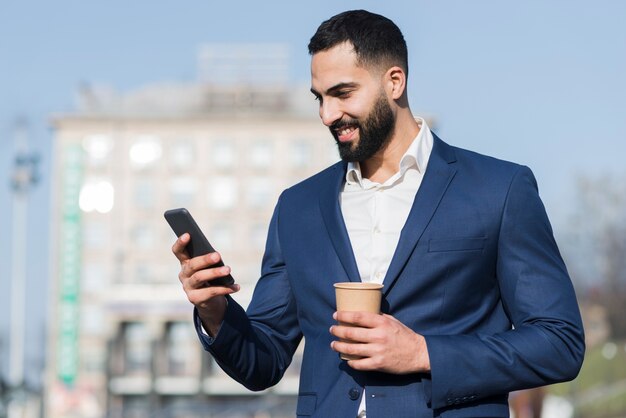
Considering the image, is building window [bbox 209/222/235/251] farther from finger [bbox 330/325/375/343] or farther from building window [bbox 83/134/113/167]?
finger [bbox 330/325/375/343]

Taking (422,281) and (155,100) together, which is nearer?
(422,281)

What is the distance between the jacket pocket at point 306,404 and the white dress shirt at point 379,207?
15 centimetres

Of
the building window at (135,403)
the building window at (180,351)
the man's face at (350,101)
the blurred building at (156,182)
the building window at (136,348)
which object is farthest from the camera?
the blurred building at (156,182)

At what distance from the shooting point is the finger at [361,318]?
9.18 feet

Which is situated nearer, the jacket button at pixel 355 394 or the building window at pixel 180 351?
the jacket button at pixel 355 394

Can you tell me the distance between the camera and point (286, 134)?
8800cm

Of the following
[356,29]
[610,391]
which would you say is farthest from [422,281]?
[610,391]

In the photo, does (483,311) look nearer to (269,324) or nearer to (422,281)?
(422,281)

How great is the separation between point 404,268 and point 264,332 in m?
0.50

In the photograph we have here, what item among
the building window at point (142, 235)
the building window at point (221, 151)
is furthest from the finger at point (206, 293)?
the building window at point (221, 151)

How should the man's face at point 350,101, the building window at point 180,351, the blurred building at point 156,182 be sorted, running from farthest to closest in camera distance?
the blurred building at point 156,182
the building window at point 180,351
the man's face at point 350,101

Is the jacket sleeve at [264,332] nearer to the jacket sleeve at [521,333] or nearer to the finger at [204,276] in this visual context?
the finger at [204,276]

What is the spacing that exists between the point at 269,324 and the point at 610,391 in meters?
54.7

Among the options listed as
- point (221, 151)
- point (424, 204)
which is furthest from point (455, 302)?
point (221, 151)
